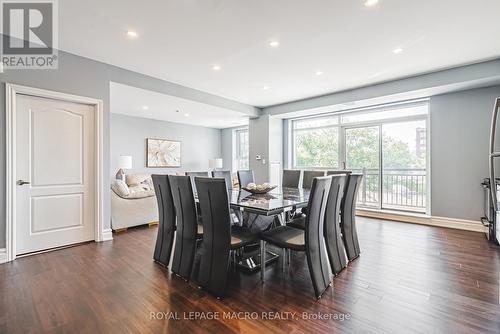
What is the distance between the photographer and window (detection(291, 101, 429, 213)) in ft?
16.0

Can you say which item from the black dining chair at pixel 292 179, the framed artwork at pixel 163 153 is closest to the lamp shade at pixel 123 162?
the framed artwork at pixel 163 153

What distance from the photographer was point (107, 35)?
285cm

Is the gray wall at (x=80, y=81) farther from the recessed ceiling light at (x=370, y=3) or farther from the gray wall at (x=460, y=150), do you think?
the gray wall at (x=460, y=150)

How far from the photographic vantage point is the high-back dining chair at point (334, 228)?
2.41 m

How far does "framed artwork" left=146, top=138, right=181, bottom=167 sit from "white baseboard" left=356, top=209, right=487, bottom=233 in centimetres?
556

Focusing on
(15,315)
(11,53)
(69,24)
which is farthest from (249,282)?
(11,53)

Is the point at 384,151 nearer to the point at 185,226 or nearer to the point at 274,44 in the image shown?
the point at 274,44

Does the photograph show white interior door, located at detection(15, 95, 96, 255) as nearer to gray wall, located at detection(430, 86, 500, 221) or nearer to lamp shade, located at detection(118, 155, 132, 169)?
lamp shade, located at detection(118, 155, 132, 169)

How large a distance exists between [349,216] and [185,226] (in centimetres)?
195

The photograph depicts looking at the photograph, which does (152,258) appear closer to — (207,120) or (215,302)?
(215,302)

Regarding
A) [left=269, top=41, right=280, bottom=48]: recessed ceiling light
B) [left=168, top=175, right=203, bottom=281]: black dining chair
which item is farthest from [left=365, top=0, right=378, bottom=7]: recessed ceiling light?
[left=168, top=175, right=203, bottom=281]: black dining chair

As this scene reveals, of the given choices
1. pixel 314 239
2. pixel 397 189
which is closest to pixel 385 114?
pixel 397 189

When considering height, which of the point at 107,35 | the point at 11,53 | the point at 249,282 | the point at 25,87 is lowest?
the point at 249,282

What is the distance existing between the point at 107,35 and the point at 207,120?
4.42m
